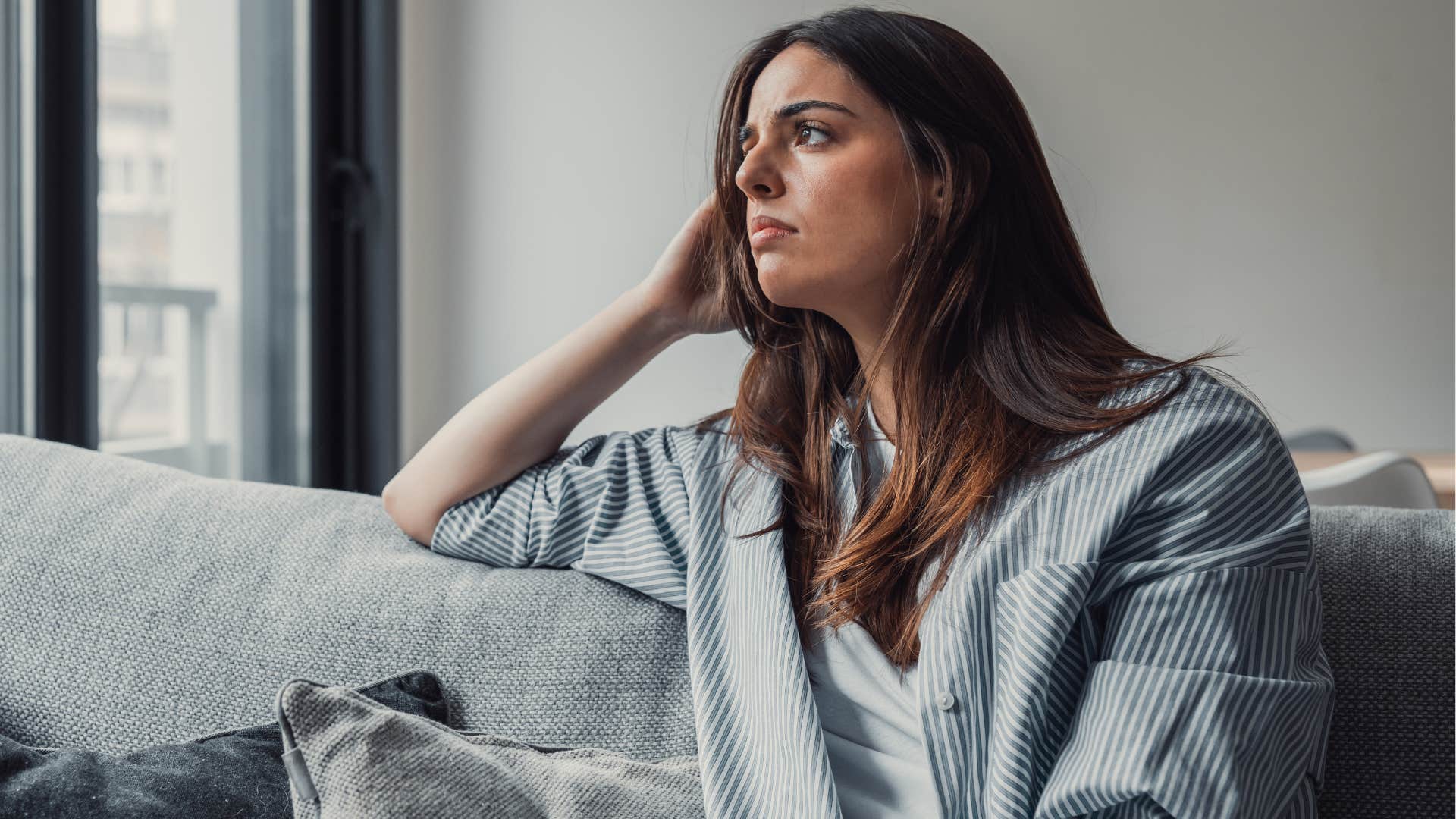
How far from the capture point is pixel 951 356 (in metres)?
1.01

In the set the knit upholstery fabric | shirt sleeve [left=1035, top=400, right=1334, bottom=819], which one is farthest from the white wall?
shirt sleeve [left=1035, top=400, right=1334, bottom=819]

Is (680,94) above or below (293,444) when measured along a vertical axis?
above

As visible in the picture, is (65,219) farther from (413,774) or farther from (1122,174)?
(1122,174)

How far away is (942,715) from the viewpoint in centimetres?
85

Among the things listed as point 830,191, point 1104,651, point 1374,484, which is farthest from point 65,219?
point 1374,484

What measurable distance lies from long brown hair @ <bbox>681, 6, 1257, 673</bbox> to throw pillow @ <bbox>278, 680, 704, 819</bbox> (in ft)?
0.84

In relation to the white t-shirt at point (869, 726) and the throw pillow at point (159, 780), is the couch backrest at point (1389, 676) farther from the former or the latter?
the throw pillow at point (159, 780)

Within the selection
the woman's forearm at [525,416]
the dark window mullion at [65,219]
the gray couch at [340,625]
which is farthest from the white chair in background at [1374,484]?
the dark window mullion at [65,219]

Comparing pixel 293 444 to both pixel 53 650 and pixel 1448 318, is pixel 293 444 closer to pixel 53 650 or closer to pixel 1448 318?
pixel 53 650

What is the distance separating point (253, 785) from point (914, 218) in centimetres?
71

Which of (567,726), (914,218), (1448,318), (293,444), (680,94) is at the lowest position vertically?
(293,444)

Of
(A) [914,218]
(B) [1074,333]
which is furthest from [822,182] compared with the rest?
(B) [1074,333]

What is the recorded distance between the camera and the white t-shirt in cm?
89

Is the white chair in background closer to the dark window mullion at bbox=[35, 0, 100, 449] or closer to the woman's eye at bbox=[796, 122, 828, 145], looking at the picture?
the woman's eye at bbox=[796, 122, 828, 145]
